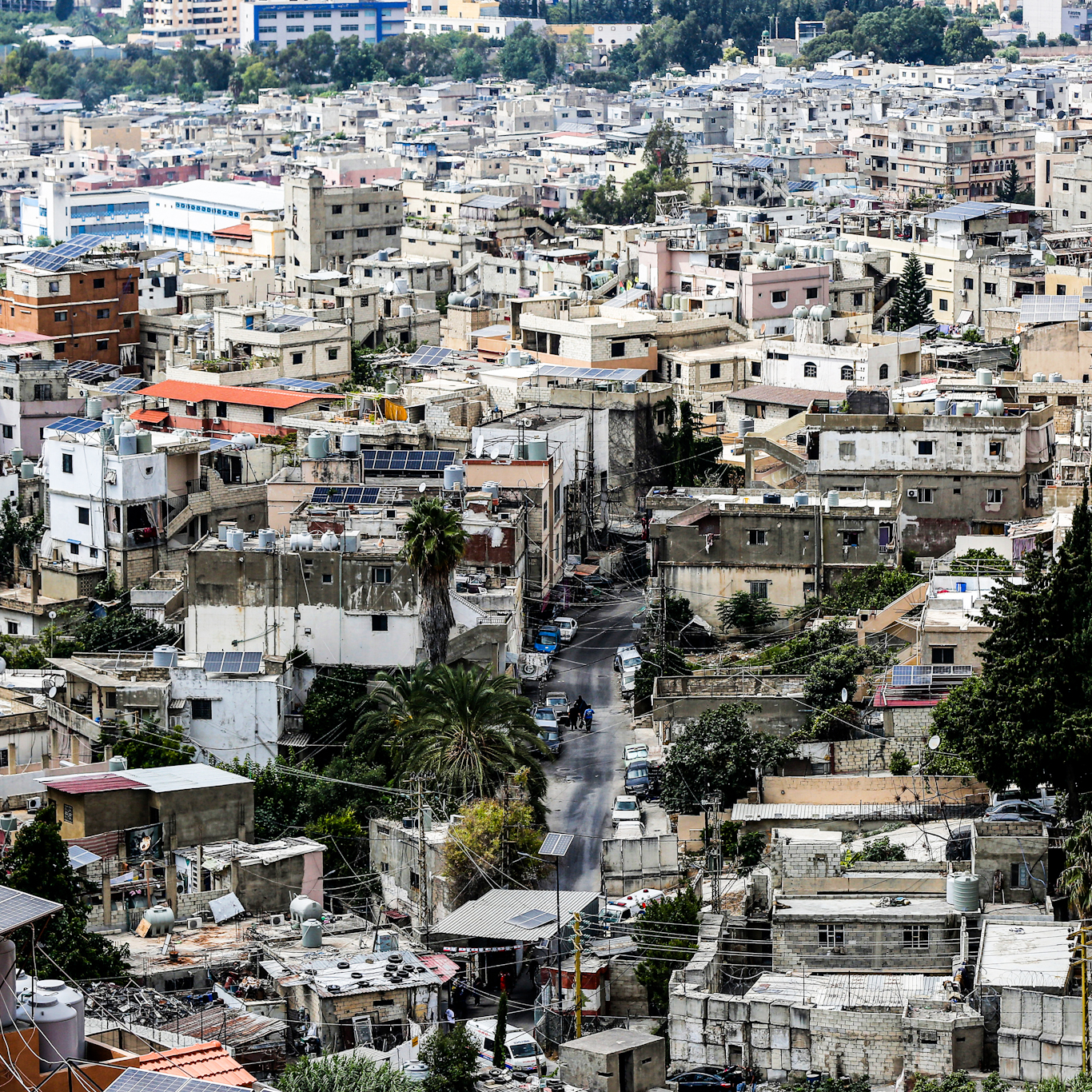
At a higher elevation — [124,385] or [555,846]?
[124,385]

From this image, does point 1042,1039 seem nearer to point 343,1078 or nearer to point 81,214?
point 343,1078

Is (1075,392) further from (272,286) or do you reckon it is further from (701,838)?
(272,286)

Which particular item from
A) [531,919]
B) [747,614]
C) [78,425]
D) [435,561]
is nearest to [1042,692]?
[531,919]

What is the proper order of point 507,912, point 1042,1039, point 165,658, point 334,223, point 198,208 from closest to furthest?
1. point 1042,1039
2. point 507,912
3. point 165,658
4. point 334,223
5. point 198,208

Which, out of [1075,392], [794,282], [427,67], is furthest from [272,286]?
[427,67]

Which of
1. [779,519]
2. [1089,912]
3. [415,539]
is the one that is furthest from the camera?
[779,519]

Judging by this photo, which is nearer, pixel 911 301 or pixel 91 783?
pixel 91 783

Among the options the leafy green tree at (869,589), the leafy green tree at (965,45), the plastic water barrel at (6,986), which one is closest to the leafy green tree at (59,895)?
the plastic water barrel at (6,986)

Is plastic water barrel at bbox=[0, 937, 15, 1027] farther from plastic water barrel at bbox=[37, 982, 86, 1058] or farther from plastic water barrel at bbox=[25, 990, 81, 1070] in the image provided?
plastic water barrel at bbox=[37, 982, 86, 1058]
